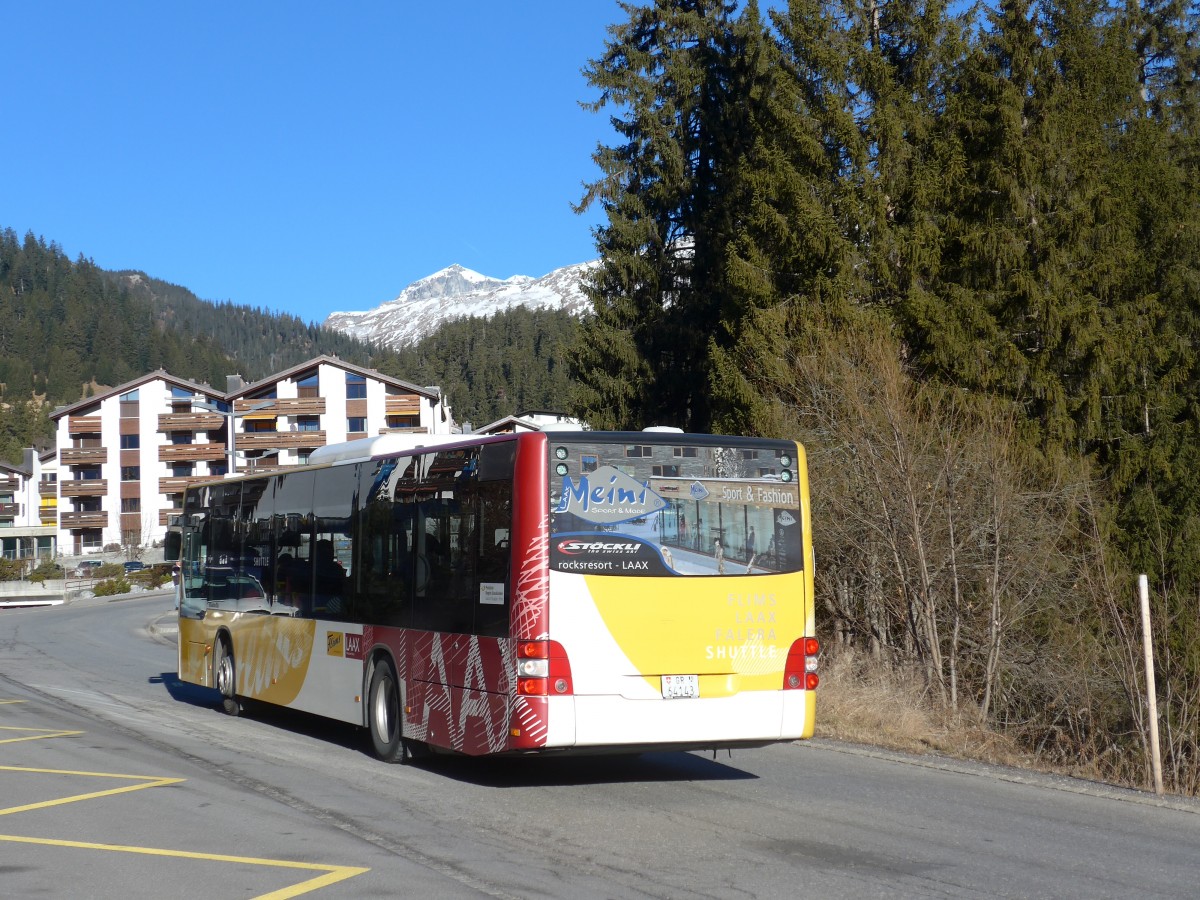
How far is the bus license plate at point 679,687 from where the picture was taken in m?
10.0

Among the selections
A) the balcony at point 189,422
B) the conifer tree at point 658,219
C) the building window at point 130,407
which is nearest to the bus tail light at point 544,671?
the conifer tree at point 658,219

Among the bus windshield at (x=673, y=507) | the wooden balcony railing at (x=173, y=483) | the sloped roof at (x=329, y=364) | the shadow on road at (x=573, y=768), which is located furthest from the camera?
the wooden balcony railing at (x=173, y=483)

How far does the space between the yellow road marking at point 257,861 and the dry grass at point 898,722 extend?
22.9 ft

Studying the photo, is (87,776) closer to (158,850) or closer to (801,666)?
(158,850)

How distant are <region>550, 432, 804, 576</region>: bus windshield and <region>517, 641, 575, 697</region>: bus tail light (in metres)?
0.63

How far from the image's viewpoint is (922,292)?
24.3 meters

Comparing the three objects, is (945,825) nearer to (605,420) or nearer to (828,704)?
(828,704)

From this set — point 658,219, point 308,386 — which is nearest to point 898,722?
point 658,219

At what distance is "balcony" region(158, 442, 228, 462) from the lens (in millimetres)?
97000

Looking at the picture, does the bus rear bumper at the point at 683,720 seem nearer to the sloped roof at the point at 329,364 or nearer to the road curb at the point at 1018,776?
the road curb at the point at 1018,776

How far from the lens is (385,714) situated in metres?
12.3

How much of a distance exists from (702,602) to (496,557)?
65.9 inches

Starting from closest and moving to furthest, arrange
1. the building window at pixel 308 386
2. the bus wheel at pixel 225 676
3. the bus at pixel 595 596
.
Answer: the bus at pixel 595 596 → the bus wheel at pixel 225 676 → the building window at pixel 308 386

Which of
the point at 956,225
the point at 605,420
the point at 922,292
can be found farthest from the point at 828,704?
the point at 605,420
